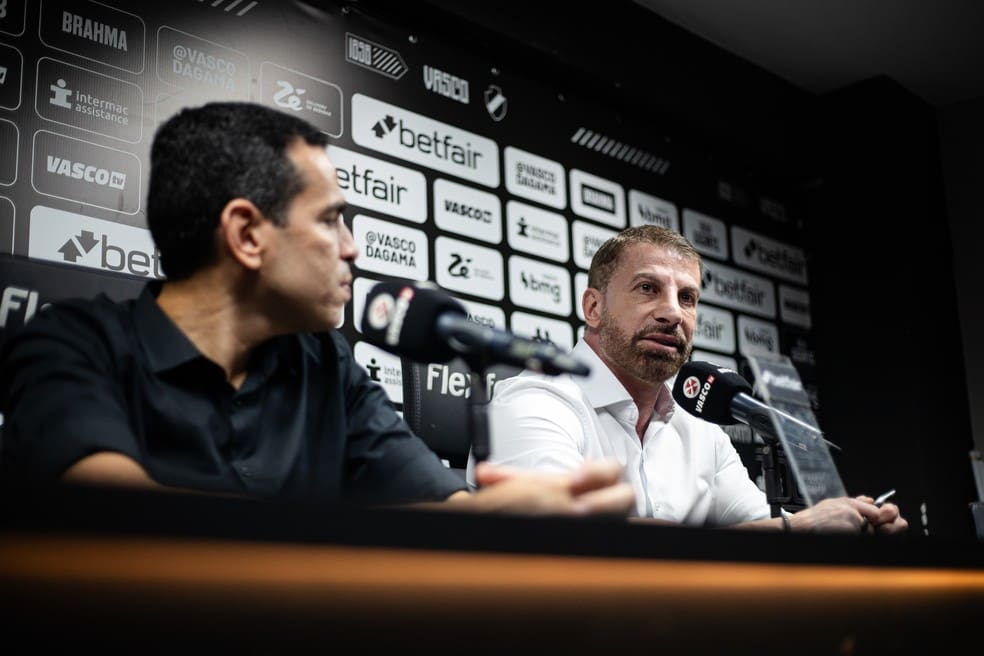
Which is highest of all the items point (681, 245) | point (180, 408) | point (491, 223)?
point (491, 223)

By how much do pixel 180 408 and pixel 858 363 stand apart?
3616 mm

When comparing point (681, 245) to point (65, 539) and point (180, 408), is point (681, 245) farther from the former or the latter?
point (65, 539)

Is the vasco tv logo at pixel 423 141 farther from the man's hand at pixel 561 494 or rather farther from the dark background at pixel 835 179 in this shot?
the man's hand at pixel 561 494

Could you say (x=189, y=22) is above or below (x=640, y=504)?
above

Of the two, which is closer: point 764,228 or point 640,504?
point 640,504

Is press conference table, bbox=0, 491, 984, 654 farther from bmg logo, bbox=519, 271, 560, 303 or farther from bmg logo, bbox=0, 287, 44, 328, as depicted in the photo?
bmg logo, bbox=519, 271, 560, 303

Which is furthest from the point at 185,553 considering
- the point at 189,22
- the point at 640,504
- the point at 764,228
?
the point at 764,228

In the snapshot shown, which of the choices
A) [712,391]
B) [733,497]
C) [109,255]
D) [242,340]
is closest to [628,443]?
[733,497]

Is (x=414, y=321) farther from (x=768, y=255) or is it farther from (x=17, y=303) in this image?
(x=768, y=255)

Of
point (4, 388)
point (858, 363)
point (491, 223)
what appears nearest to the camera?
point (4, 388)

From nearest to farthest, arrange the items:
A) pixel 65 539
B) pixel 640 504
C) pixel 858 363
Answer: pixel 65 539 < pixel 640 504 < pixel 858 363

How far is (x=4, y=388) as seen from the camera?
1.07 metres

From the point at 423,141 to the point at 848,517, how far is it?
1954mm

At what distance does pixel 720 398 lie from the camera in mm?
1493
